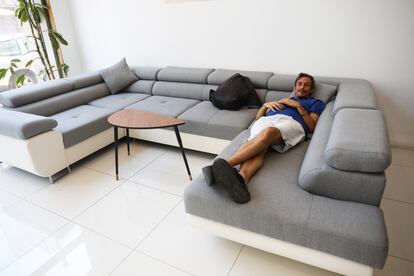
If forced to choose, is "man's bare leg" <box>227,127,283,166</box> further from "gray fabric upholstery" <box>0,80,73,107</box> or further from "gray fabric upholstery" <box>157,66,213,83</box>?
"gray fabric upholstery" <box>0,80,73,107</box>

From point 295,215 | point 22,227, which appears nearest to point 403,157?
point 295,215

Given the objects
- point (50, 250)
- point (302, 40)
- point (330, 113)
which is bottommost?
point (50, 250)

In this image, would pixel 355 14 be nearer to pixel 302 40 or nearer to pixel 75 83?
pixel 302 40

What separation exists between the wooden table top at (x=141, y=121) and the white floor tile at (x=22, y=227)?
3.02 feet

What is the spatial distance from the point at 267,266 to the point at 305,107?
140 centimetres

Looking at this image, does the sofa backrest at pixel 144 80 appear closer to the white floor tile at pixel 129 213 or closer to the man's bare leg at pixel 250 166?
the white floor tile at pixel 129 213

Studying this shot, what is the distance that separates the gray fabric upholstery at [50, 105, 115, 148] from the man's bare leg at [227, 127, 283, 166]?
5.59ft

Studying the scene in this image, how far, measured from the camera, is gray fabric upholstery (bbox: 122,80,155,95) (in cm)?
361

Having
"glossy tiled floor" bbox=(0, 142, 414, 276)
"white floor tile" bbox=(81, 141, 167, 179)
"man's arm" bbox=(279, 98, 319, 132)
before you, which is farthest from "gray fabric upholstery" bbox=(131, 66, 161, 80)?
"man's arm" bbox=(279, 98, 319, 132)

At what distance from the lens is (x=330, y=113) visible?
2150mm

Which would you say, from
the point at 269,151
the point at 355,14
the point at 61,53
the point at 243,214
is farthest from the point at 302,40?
the point at 61,53

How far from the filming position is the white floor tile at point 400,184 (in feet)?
6.91

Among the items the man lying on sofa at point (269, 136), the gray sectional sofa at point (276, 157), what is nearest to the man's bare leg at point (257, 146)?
the man lying on sofa at point (269, 136)

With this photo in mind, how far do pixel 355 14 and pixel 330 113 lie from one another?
1143 millimetres
